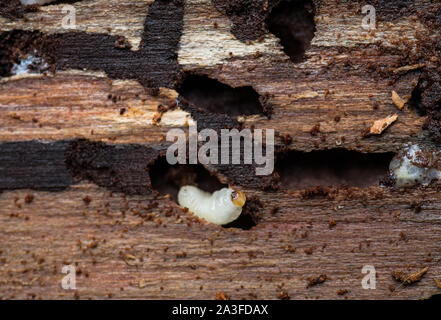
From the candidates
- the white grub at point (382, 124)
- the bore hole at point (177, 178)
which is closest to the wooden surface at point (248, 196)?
the white grub at point (382, 124)

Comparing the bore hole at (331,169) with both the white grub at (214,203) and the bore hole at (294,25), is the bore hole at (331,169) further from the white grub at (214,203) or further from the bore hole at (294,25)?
the bore hole at (294,25)

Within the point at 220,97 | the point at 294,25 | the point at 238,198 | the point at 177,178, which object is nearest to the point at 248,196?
the point at 238,198

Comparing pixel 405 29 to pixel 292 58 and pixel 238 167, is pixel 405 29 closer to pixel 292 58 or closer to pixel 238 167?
pixel 292 58

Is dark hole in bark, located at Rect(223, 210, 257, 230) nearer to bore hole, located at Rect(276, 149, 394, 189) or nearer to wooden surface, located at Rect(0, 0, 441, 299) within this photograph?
wooden surface, located at Rect(0, 0, 441, 299)

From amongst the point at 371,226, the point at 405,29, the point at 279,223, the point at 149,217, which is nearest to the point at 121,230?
the point at 149,217

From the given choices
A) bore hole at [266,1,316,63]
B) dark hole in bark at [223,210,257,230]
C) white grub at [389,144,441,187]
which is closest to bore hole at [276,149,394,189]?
white grub at [389,144,441,187]
